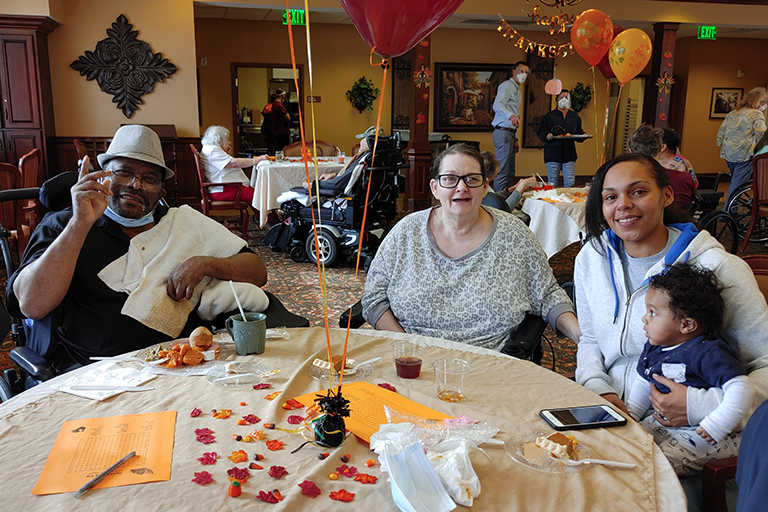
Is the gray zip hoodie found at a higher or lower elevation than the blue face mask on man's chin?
lower

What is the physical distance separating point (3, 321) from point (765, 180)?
6260 mm

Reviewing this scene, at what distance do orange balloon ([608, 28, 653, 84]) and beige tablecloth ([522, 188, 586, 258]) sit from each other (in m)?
1.75

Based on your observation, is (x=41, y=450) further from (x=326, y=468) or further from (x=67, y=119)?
(x=67, y=119)

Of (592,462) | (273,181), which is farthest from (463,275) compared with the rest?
(273,181)

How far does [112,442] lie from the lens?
1206 millimetres

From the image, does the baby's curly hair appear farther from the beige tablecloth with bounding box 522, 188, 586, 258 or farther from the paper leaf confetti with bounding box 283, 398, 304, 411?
the beige tablecloth with bounding box 522, 188, 586, 258

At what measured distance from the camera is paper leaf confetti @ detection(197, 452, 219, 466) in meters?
1.14

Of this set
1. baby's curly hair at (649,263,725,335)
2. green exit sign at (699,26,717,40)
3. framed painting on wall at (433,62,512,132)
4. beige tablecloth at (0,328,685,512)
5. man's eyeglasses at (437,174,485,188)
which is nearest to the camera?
beige tablecloth at (0,328,685,512)

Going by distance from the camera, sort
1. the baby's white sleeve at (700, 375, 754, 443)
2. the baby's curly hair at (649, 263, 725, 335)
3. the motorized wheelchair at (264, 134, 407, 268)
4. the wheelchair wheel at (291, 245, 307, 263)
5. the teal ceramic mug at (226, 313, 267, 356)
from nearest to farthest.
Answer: the baby's white sleeve at (700, 375, 754, 443), the baby's curly hair at (649, 263, 725, 335), the teal ceramic mug at (226, 313, 267, 356), the motorized wheelchair at (264, 134, 407, 268), the wheelchair wheel at (291, 245, 307, 263)

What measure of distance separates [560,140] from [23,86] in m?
6.94

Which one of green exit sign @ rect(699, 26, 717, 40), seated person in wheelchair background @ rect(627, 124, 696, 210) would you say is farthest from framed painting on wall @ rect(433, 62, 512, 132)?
seated person in wheelchair background @ rect(627, 124, 696, 210)

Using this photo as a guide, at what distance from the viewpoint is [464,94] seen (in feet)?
38.8

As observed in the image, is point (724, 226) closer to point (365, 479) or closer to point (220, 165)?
point (220, 165)

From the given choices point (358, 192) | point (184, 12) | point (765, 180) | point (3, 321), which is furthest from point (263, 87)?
point (3, 321)
